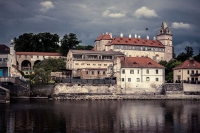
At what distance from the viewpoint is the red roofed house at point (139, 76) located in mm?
67438

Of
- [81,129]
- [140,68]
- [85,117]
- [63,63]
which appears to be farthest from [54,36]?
[81,129]

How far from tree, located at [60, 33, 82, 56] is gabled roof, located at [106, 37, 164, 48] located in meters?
10.5

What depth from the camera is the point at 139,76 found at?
68.4 meters

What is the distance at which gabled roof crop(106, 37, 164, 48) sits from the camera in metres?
101

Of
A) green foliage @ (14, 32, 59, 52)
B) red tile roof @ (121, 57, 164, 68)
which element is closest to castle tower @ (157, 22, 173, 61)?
green foliage @ (14, 32, 59, 52)

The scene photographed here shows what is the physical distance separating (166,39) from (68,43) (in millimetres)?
36279

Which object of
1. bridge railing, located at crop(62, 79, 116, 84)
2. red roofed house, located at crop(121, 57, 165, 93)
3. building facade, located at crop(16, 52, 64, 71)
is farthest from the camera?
building facade, located at crop(16, 52, 64, 71)

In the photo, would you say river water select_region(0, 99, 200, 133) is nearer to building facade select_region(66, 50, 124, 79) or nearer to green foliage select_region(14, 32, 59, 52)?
building facade select_region(66, 50, 124, 79)

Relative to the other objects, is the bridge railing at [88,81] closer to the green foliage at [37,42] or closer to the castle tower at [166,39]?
the green foliage at [37,42]

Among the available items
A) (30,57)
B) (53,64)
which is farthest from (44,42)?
(53,64)

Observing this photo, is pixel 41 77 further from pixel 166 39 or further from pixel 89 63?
pixel 166 39

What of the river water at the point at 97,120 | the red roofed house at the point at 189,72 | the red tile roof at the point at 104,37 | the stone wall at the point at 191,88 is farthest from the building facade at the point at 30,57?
the river water at the point at 97,120

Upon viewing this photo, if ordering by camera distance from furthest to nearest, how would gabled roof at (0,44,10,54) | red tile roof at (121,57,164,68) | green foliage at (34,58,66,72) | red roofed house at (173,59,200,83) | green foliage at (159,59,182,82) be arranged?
green foliage at (34,58,66,72)
green foliage at (159,59,182,82)
red roofed house at (173,59,200,83)
gabled roof at (0,44,10,54)
red tile roof at (121,57,164,68)

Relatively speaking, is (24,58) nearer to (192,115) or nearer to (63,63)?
(63,63)
